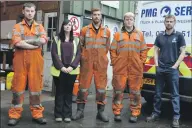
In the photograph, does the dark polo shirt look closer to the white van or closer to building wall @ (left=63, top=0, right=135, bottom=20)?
the white van

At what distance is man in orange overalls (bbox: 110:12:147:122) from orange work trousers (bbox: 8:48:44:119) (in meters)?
1.36

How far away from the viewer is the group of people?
5.10m

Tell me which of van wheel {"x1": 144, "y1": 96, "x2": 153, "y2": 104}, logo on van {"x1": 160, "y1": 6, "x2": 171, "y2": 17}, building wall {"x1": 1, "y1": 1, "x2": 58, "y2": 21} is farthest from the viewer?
building wall {"x1": 1, "y1": 1, "x2": 58, "y2": 21}

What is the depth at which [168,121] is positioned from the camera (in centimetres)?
589

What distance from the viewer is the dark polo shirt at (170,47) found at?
543 cm

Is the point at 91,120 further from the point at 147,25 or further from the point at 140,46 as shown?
the point at 147,25

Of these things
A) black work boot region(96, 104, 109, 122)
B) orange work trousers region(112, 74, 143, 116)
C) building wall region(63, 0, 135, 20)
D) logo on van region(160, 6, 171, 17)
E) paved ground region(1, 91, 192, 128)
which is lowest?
paved ground region(1, 91, 192, 128)

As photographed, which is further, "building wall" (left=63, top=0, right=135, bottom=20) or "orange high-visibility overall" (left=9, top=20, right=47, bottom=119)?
"building wall" (left=63, top=0, right=135, bottom=20)

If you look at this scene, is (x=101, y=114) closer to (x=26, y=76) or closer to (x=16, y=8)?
(x=26, y=76)

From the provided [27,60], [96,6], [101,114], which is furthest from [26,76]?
[96,6]

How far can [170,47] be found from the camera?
5.46 meters

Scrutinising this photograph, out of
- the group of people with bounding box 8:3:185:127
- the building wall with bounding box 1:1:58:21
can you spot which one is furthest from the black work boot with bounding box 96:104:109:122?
the building wall with bounding box 1:1:58:21

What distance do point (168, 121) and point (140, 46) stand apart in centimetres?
158

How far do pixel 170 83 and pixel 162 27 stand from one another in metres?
1.21
